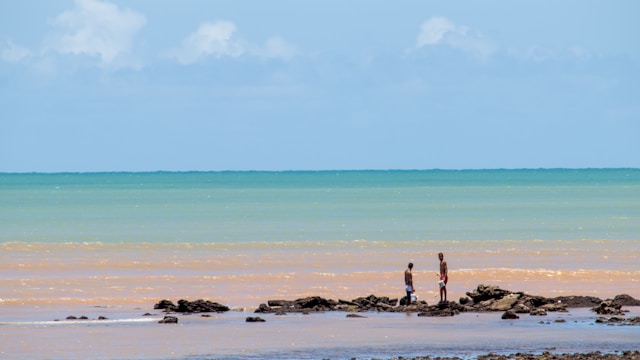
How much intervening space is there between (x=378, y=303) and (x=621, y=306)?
544 cm

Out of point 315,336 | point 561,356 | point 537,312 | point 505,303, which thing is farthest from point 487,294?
point 561,356

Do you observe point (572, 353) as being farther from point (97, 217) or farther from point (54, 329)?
point (97, 217)

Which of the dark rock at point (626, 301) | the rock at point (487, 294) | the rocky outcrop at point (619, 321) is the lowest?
the rocky outcrop at point (619, 321)

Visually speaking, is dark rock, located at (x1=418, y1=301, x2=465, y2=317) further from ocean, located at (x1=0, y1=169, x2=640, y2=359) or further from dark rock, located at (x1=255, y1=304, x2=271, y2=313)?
dark rock, located at (x1=255, y1=304, x2=271, y2=313)

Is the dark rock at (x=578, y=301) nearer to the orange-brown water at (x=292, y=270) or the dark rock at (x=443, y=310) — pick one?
the dark rock at (x=443, y=310)

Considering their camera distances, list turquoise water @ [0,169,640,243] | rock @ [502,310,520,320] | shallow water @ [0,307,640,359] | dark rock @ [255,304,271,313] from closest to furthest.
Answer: shallow water @ [0,307,640,359], rock @ [502,310,520,320], dark rock @ [255,304,271,313], turquoise water @ [0,169,640,243]

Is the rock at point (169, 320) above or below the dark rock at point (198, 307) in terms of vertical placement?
below

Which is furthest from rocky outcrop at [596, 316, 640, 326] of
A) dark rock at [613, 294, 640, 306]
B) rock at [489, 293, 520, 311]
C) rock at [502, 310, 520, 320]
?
dark rock at [613, 294, 640, 306]

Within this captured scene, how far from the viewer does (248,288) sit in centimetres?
3628

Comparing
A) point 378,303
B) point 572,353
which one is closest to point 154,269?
point 378,303

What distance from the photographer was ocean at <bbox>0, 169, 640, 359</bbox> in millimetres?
23984

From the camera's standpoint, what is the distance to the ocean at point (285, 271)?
2398 cm

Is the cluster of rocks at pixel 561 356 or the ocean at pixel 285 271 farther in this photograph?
the ocean at pixel 285 271

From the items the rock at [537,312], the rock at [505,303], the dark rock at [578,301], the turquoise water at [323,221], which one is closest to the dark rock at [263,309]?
the rock at [505,303]
